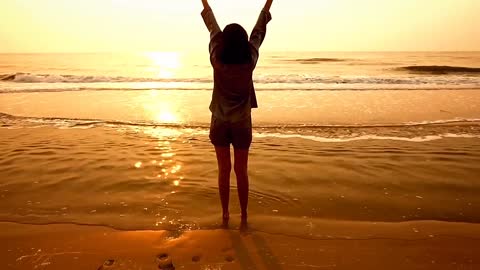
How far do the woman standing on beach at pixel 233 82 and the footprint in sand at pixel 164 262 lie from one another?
994 millimetres

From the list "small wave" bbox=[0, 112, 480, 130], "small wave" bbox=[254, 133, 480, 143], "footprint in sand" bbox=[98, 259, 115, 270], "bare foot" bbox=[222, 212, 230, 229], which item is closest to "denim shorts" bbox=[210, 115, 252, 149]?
"bare foot" bbox=[222, 212, 230, 229]

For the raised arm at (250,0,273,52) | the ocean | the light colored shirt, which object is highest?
the raised arm at (250,0,273,52)

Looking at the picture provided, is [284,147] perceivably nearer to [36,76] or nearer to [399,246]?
[399,246]

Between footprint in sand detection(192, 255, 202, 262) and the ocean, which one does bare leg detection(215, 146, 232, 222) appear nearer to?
the ocean

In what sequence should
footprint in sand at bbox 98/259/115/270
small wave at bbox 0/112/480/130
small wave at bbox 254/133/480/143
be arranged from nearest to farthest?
1. footprint in sand at bbox 98/259/115/270
2. small wave at bbox 254/133/480/143
3. small wave at bbox 0/112/480/130

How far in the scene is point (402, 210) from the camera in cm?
420

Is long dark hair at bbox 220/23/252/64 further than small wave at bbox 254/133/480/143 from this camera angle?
No

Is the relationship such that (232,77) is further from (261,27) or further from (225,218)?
(225,218)

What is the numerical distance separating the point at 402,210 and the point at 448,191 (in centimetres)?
103

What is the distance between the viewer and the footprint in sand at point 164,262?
3.02 m

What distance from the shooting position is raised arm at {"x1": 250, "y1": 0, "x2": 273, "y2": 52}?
335 cm

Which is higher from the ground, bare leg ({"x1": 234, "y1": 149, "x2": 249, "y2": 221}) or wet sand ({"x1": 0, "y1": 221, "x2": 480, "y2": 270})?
bare leg ({"x1": 234, "y1": 149, "x2": 249, "y2": 221})

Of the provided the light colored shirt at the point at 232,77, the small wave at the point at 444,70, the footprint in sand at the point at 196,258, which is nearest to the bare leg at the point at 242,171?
the light colored shirt at the point at 232,77

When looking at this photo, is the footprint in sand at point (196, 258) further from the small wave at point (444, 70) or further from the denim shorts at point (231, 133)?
the small wave at point (444, 70)
